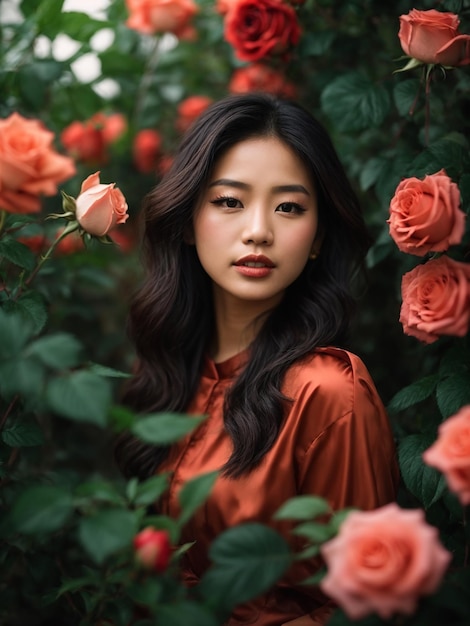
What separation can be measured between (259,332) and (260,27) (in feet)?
2.69

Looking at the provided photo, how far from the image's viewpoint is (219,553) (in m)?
0.97

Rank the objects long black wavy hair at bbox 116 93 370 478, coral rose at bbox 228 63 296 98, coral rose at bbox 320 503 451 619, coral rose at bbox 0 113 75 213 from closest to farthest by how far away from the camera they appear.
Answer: coral rose at bbox 320 503 451 619, coral rose at bbox 0 113 75 213, long black wavy hair at bbox 116 93 370 478, coral rose at bbox 228 63 296 98

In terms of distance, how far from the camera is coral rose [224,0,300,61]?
5.98 feet

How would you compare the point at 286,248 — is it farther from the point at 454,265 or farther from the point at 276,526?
the point at 276,526

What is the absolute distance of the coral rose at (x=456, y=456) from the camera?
0.93 metres

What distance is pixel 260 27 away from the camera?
1837 millimetres

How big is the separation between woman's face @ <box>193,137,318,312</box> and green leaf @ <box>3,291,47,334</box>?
418mm

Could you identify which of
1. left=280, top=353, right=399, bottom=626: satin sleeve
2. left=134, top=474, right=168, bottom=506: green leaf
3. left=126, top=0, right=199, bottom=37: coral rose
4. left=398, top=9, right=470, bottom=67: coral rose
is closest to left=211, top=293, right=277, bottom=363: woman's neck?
left=280, top=353, right=399, bottom=626: satin sleeve

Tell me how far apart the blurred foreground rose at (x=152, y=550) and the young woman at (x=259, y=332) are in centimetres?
52

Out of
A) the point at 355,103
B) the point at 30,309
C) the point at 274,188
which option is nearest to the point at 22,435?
the point at 30,309

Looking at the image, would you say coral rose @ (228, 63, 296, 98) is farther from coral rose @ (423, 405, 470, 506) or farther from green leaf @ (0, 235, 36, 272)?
coral rose @ (423, 405, 470, 506)

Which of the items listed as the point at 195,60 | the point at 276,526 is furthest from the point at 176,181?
the point at 195,60

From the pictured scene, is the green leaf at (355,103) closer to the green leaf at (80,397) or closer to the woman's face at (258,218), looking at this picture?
the woman's face at (258,218)

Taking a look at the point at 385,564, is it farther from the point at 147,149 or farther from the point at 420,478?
the point at 147,149
